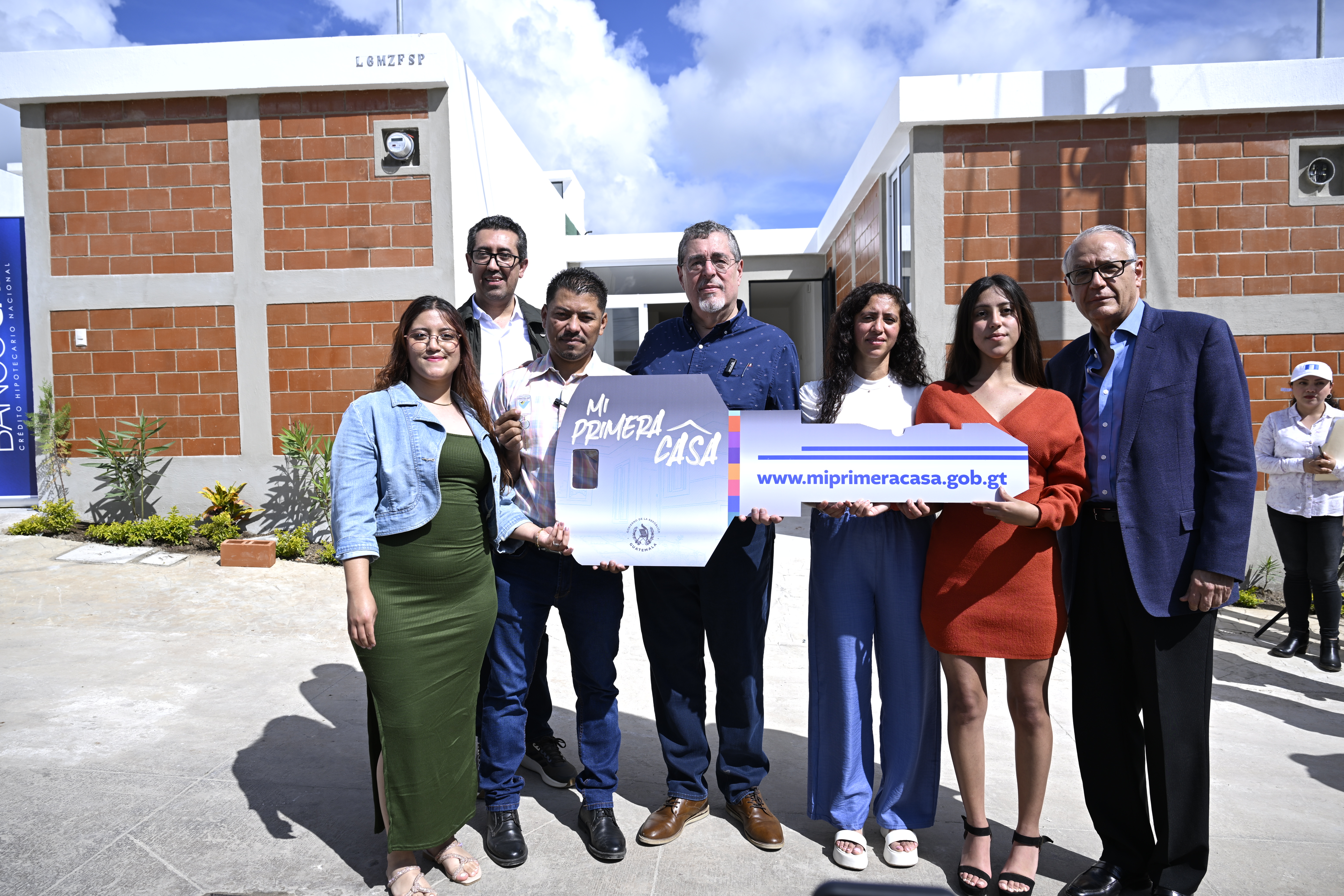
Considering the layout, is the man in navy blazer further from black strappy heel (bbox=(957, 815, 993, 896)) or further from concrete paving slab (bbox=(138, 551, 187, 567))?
concrete paving slab (bbox=(138, 551, 187, 567))

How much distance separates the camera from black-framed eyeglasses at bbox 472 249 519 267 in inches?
127

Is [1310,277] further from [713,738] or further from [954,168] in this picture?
[713,738]

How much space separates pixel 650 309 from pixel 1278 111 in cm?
1025

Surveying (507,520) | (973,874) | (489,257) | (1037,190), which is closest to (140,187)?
(489,257)

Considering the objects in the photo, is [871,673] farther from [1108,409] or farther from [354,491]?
[354,491]

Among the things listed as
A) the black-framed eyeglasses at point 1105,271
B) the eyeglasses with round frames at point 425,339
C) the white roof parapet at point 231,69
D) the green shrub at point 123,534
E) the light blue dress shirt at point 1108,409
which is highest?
the white roof parapet at point 231,69

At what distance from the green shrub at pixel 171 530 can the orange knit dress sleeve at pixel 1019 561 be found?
7.22 m

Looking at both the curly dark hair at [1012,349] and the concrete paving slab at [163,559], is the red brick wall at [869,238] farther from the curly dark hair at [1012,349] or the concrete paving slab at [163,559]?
the concrete paving slab at [163,559]

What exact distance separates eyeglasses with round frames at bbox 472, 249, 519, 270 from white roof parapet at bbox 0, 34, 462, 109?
192 inches

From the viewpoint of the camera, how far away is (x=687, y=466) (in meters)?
2.49

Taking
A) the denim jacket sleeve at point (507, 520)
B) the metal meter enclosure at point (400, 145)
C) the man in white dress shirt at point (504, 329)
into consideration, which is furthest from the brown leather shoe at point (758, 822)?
the metal meter enclosure at point (400, 145)

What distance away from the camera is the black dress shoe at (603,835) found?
2.54 meters

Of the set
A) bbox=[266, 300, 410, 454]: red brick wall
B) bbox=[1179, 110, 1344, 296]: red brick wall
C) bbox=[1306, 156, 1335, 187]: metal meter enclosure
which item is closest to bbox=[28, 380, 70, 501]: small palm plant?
bbox=[266, 300, 410, 454]: red brick wall

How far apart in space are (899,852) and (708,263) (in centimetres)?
207
